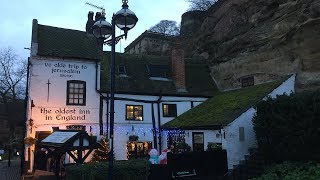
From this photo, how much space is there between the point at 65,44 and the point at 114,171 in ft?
44.3

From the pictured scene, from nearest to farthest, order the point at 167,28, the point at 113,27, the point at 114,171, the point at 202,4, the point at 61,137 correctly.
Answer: the point at 113,27, the point at 114,171, the point at 61,137, the point at 202,4, the point at 167,28

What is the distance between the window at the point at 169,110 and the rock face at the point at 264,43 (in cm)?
532

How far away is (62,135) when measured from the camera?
16.4 metres

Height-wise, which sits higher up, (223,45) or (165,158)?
(223,45)

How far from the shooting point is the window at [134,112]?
2456 cm

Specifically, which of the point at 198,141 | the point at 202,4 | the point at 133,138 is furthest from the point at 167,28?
the point at 198,141

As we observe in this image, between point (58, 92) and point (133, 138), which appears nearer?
point (58, 92)

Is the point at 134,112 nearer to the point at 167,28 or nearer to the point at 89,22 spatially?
the point at 89,22

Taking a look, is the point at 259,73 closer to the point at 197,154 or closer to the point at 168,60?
the point at 168,60

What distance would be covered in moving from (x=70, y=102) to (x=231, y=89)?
12943 millimetres

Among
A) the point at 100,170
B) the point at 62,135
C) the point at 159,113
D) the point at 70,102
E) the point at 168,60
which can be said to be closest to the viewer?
the point at 100,170

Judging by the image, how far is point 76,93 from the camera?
2312 cm

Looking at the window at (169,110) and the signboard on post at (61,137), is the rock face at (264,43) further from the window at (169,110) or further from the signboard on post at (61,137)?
the signboard on post at (61,137)

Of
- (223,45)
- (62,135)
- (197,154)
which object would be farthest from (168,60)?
(62,135)
